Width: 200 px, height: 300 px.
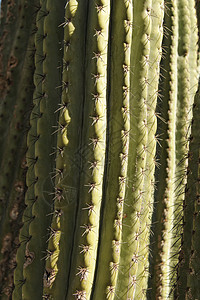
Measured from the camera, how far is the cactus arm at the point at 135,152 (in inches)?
88.7

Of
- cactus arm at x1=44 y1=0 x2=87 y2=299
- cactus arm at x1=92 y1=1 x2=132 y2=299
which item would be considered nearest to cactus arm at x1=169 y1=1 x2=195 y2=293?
cactus arm at x1=92 y1=1 x2=132 y2=299

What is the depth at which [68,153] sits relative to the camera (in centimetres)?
219

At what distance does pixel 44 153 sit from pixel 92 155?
0.25 metres

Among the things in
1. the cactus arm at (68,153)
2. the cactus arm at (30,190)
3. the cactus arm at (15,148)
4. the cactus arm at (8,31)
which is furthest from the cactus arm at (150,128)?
the cactus arm at (8,31)

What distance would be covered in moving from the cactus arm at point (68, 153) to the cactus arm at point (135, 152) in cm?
23

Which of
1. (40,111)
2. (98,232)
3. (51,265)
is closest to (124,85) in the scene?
(40,111)

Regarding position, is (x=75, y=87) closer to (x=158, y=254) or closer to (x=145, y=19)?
(x=145, y=19)

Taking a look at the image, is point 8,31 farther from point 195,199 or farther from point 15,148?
point 195,199

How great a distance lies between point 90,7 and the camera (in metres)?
2.26

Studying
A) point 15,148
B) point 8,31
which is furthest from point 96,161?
point 8,31

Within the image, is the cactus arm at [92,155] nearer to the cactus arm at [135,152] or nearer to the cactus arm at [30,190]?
the cactus arm at [135,152]

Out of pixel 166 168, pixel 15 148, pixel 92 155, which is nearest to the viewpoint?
pixel 92 155

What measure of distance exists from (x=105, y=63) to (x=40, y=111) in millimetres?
375

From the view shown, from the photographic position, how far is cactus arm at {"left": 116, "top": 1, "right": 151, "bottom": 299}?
2.25 m
